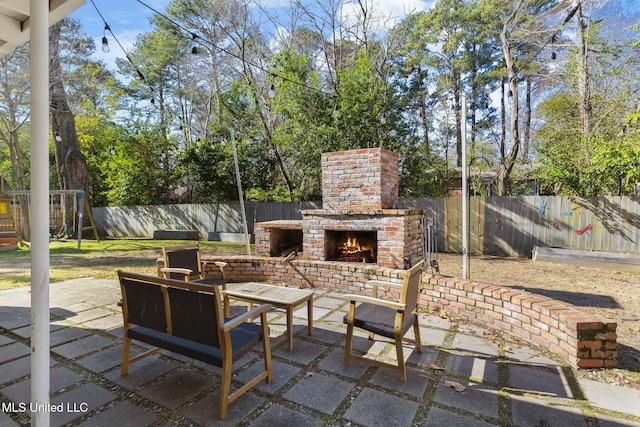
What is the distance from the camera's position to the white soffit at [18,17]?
236cm

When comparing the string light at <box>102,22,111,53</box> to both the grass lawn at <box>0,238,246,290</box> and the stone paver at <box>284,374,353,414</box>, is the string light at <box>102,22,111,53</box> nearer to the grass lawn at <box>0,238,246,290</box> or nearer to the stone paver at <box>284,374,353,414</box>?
the grass lawn at <box>0,238,246,290</box>

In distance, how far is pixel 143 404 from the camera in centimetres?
204

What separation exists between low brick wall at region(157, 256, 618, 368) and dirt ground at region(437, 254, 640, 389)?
201mm

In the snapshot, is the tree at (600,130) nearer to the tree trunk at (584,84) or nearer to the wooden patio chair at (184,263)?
the tree trunk at (584,84)

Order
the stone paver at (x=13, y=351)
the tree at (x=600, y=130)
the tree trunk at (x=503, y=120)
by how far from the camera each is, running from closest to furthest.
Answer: the stone paver at (x=13, y=351), the tree at (x=600, y=130), the tree trunk at (x=503, y=120)

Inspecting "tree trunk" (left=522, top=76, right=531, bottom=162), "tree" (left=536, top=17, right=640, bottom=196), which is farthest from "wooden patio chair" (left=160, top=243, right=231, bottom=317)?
"tree trunk" (left=522, top=76, right=531, bottom=162)

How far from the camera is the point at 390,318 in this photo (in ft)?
8.43

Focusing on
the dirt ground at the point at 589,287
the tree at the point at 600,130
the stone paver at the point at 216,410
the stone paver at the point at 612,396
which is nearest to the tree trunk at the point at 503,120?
the tree at the point at 600,130

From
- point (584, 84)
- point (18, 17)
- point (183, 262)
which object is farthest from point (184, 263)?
point (584, 84)

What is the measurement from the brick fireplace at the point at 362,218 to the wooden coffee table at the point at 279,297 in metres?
1.74

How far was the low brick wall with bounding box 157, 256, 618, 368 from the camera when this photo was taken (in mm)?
2467

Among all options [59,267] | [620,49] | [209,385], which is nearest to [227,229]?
[59,267]

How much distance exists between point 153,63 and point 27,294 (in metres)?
17.0

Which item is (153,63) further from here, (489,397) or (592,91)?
(489,397)
